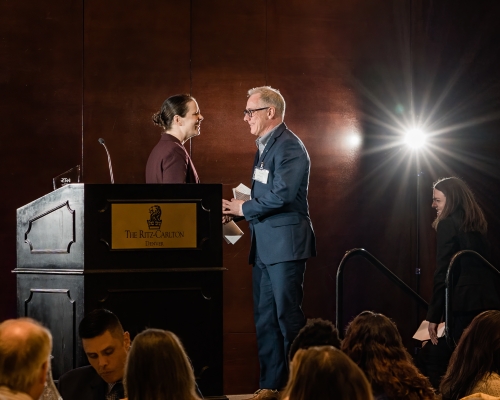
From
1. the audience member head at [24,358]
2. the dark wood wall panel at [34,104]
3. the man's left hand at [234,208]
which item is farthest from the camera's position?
the dark wood wall panel at [34,104]

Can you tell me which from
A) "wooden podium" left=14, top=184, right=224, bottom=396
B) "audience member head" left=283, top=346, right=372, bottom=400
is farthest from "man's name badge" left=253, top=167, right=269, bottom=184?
"audience member head" left=283, top=346, right=372, bottom=400

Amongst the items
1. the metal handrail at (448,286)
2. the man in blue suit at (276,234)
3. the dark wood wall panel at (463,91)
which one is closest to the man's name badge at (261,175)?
the man in blue suit at (276,234)

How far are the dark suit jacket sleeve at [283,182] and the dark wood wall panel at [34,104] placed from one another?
5.91 feet

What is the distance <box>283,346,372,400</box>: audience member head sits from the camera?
5.73 feet

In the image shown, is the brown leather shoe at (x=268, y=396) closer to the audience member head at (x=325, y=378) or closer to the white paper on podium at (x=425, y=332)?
the audience member head at (x=325, y=378)

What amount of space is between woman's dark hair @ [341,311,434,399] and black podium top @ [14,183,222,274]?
90 centimetres

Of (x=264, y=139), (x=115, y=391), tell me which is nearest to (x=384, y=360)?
(x=115, y=391)

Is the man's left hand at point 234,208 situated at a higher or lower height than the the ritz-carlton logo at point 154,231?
higher

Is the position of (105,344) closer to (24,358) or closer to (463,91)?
(24,358)

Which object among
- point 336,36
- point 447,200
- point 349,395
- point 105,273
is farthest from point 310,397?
point 336,36

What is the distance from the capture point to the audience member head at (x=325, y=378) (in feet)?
5.73

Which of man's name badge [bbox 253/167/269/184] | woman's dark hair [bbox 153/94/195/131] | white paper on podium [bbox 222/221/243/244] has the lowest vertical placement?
white paper on podium [bbox 222/221/243/244]

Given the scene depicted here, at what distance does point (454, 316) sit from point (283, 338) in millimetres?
1214

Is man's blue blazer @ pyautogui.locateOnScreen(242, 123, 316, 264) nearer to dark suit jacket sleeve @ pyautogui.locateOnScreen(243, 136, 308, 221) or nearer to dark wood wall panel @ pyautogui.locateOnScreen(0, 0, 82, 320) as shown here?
dark suit jacket sleeve @ pyautogui.locateOnScreen(243, 136, 308, 221)
